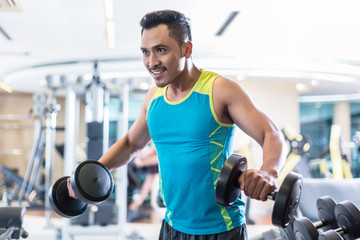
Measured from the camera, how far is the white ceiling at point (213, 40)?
3.96 meters

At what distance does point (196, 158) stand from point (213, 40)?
4.24 metres

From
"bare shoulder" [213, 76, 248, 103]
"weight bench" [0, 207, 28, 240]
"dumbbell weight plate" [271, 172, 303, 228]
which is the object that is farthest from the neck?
"weight bench" [0, 207, 28, 240]

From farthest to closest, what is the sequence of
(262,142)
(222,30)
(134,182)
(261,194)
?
1. (134,182)
2. (222,30)
3. (262,142)
4. (261,194)

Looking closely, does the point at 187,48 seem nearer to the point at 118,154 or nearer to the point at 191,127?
the point at 191,127

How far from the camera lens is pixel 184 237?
1205 mm

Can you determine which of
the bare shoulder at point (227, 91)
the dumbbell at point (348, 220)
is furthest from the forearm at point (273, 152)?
the dumbbell at point (348, 220)

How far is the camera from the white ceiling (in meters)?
3.96

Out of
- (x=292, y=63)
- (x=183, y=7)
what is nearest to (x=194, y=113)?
(x=183, y=7)

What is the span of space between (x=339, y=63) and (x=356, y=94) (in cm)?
318

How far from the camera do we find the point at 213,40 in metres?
5.18

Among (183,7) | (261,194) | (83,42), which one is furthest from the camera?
(83,42)

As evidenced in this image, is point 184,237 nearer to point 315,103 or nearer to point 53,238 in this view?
point 53,238

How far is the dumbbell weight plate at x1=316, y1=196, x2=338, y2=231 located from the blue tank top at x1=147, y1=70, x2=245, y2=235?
2.97 ft

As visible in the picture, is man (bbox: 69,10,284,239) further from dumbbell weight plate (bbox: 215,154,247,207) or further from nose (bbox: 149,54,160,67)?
dumbbell weight plate (bbox: 215,154,247,207)
